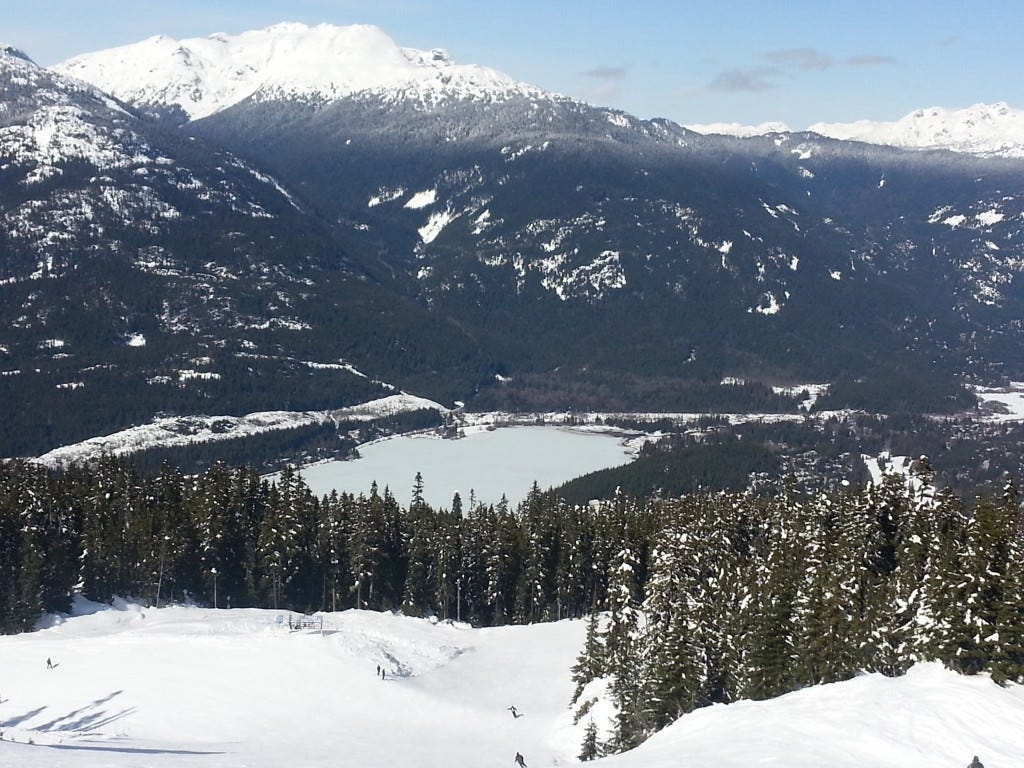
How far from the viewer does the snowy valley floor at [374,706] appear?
136ft

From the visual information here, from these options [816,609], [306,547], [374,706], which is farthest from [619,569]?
[306,547]

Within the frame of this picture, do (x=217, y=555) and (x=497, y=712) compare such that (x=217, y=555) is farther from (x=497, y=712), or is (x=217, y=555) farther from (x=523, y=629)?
(x=497, y=712)

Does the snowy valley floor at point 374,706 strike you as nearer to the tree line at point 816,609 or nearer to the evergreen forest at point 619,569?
the tree line at point 816,609

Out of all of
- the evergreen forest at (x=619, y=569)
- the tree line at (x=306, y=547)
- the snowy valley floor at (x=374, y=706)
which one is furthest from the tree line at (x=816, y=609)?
the tree line at (x=306, y=547)

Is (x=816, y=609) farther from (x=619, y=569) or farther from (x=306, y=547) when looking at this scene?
(x=306, y=547)

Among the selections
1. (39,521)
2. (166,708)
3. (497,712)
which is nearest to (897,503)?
(497,712)

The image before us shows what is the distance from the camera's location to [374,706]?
72.9 meters

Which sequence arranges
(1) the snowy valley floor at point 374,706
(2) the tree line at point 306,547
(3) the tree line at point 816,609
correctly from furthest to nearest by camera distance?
(2) the tree line at point 306,547 → (3) the tree line at point 816,609 → (1) the snowy valley floor at point 374,706

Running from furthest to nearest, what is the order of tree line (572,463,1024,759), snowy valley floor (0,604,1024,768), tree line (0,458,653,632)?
tree line (0,458,653,632)
tree line (572,463,1024,759)
snowy valley floor (0,604,1024,768)

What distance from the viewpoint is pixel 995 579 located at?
173ft

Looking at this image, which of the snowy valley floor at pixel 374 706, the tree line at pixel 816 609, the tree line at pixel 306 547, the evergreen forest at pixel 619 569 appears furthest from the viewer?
the tree line at pixel 306 547

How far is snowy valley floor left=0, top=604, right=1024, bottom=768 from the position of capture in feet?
136

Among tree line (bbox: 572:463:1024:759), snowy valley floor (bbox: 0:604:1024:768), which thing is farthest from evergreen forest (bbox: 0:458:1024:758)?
snowy valley floor (bbox: 0:604:1024:768)

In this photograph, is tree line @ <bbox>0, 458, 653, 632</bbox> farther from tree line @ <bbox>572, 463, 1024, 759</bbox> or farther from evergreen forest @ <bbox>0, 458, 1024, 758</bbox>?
tree line @ <bbox>572, 463, 1024, 759</bbox>
